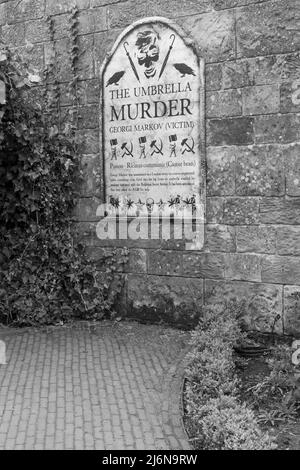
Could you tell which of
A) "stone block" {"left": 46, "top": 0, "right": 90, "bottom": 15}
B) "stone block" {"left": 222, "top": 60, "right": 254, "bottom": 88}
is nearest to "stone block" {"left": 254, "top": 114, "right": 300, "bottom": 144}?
"stone block" {"left": 222, "top": 60, "right": 254, "bottom": 88}

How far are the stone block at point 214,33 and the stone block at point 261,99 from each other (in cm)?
41

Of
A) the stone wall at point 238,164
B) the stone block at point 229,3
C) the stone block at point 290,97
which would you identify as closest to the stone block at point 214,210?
the stone wall at point 238,164

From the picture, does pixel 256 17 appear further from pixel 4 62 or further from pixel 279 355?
pixel 279 355

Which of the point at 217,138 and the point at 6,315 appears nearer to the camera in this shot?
the point at 217,138

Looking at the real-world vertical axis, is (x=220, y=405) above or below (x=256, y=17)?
below

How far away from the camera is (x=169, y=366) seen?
4.68 metres

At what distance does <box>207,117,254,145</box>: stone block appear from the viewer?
515 centimetres

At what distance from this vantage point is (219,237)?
538 cm

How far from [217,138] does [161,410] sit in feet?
8.84

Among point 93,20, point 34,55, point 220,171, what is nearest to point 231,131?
point 220,171

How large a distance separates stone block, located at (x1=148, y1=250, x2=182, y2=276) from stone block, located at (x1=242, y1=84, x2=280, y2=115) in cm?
160

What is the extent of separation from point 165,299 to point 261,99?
87.7 inches

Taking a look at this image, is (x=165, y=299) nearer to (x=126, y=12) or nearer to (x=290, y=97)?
(x=290, y=97)
